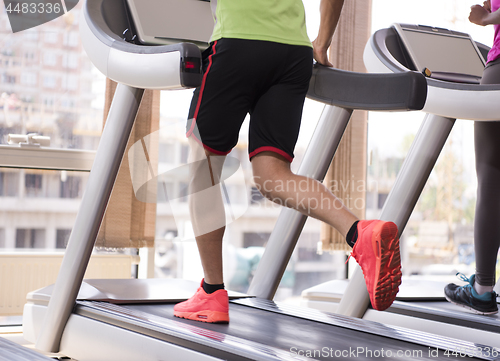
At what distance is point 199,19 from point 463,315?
142cm

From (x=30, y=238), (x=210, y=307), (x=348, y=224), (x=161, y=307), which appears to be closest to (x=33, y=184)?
(x=30, y=238)

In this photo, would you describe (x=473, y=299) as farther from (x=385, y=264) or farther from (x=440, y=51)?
(x=440, y=51)

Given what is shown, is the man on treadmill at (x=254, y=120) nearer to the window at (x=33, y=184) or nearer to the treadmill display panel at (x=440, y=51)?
the treadmill display panel at (x=440, y=51)

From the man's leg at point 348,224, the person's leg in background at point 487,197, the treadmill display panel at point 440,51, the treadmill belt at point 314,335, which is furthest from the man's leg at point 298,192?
the treadmill display panel at point 440,51

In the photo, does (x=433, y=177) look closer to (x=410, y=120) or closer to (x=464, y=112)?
(x=410, y=120)

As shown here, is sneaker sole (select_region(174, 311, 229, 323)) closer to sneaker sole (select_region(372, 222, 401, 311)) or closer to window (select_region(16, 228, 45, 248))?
sneaker sole (select_region(372, 222, 401, 311))

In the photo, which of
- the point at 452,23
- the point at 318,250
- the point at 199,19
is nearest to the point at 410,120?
the point at 452,23

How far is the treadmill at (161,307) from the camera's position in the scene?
49.8 inches

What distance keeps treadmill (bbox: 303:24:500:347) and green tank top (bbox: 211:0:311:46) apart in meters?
0.46

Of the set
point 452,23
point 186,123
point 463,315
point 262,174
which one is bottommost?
point 463,315

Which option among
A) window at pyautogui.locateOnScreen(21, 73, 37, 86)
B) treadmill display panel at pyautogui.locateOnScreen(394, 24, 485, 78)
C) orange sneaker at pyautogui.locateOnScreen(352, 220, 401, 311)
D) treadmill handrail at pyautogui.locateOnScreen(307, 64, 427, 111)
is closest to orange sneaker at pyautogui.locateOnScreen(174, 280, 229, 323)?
orange sneaker at pyautogui.locateOnScreen(352, 220, 401, 311)

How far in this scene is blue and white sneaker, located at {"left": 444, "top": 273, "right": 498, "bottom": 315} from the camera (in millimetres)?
1905

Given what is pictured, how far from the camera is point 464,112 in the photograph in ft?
5.48

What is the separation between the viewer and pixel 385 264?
1176mm
